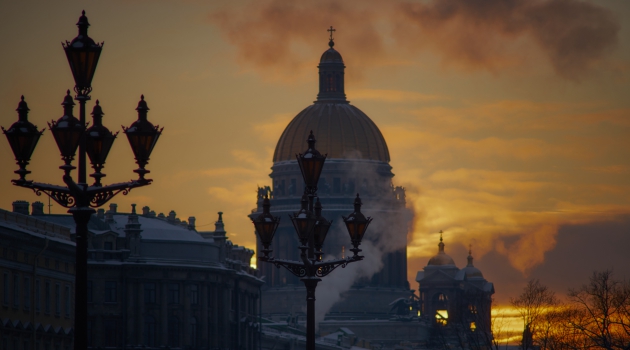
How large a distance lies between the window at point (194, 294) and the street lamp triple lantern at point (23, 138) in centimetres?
10781

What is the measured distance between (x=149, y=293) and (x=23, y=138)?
104 m

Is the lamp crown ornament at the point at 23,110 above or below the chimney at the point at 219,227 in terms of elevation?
below

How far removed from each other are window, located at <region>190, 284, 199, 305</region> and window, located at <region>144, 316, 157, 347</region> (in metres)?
4.93

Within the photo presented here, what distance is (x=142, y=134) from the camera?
3444 cm

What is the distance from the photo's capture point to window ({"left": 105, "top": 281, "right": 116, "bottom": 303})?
5290 inches

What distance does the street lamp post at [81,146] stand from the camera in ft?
113

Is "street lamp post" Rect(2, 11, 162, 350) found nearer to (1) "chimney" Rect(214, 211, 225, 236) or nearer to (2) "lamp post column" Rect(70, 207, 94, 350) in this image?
(2) "lamp post column" Rect(70, 207, 94, 350)

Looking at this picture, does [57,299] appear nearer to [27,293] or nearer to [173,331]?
[27,293]

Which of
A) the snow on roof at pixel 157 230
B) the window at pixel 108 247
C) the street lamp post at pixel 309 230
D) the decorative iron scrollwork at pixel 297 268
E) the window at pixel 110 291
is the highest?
the snow on roof at pixel 157 230

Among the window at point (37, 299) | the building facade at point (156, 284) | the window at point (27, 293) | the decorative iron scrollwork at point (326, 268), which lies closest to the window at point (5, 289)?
the window at point (27, 293)

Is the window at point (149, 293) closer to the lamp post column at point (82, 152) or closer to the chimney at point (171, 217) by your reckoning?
the chimney at point (171, 217)

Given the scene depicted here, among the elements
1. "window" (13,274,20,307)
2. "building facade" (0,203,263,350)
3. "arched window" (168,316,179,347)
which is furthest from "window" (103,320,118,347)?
"window" (13,274,20,307)

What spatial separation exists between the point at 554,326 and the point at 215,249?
113 ft

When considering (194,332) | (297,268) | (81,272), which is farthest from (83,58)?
(194,332)
